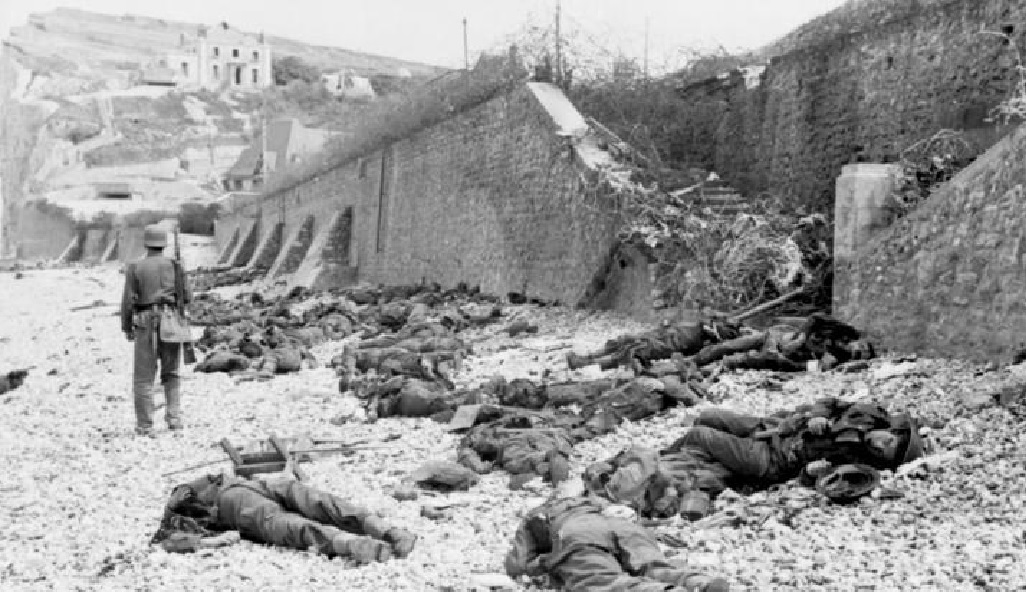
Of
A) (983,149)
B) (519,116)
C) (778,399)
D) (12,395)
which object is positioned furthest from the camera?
(519,116)

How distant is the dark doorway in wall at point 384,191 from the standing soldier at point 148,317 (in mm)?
11741

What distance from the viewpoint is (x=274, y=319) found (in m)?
15.4

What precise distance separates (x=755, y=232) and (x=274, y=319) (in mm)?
7617

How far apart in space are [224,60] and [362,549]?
119486mm

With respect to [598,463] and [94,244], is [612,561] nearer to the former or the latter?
[598,463]

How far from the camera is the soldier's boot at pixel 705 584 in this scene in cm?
394

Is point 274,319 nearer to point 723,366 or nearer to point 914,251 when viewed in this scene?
point 723,366

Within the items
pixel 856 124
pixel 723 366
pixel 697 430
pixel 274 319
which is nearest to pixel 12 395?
pixel 274 319

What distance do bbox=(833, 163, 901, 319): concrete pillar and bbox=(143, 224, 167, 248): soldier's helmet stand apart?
16.7 feet

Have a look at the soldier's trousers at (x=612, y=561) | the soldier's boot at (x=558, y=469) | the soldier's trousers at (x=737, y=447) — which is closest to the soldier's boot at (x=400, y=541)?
the soldier's trousers at (x=612, y=561)

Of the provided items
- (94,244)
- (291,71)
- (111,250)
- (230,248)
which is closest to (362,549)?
(230,248)

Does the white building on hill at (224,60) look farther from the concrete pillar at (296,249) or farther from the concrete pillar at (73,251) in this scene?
the concrete pillar at (296,249)

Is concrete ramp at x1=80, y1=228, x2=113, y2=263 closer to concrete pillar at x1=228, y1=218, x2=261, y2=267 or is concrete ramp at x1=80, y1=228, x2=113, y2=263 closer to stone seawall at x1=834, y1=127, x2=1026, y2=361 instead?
concrete pillar at x1=228, y1=218, x2=261, y2=267

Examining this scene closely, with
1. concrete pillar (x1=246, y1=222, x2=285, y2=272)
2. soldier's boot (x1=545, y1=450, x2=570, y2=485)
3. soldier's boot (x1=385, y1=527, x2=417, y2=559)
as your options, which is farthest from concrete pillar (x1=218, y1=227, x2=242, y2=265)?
soldier's boot (x1=385, y1=527, x2=417, y2=559)
